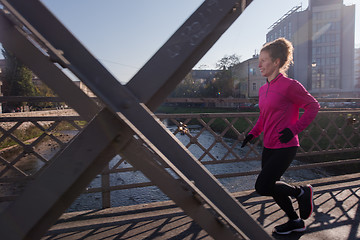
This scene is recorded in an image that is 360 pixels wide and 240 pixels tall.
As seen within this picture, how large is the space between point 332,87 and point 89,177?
64.2 m

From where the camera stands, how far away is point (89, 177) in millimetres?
976

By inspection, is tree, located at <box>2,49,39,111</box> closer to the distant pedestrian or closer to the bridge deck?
the bridge deck

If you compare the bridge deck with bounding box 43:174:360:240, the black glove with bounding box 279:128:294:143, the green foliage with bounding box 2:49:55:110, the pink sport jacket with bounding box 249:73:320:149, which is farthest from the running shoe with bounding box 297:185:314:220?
the green foliage with bounding box 2:49:55:110

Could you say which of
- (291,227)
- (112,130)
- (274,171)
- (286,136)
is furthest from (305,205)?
(112,130)

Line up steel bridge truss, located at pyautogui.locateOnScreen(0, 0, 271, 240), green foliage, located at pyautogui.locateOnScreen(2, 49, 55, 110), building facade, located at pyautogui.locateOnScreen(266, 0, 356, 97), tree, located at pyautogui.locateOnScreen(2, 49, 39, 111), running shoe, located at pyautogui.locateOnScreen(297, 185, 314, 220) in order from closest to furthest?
1. steel bridge truss, located at pyautogui.locateOnScreen(0, 0, 271, 240)
2. green foliage, located at pyautogui.locateOnScreen(2, 49, 55, 110)
3. tree, located at pyautogui.locateOnScreen(2, 49, 39, 111)
4. running shoe, located at pyautogui.locateOnScreen(297, 185, 314, 220)
5. building facade, located at pyautogui.locateOnScreen(266, 0, 356, 97)

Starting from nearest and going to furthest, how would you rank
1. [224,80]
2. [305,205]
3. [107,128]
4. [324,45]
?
1. [107,128]
2. [305,205]
3. [224,80]
4. [324,45]

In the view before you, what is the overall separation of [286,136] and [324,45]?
62.9 metres

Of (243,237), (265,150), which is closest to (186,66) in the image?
(243,237)

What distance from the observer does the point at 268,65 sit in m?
2.32

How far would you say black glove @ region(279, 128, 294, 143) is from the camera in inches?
84.1

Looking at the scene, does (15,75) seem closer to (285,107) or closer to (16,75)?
(16,75)

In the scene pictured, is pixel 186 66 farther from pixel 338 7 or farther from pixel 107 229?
pixel 338 7

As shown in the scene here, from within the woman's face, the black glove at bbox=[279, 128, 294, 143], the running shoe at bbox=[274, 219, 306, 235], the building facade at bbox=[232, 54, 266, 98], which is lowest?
the running shoe at bbox=[274, 219, 306, 235]

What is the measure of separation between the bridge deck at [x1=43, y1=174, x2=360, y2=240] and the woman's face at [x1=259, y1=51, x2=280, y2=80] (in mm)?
1471
